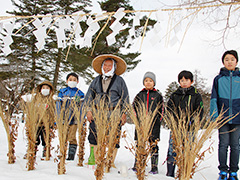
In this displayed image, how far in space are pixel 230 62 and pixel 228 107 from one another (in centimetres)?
60

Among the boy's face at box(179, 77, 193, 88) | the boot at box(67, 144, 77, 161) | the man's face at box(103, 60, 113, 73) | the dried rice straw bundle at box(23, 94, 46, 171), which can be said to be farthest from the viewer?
the boot at box(67, 144, 77, 161)

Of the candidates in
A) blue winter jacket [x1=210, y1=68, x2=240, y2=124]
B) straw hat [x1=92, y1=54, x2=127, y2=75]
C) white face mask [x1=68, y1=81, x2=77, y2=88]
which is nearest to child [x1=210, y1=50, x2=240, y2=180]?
blue winter jacket [x1=210, y1=68, x2=240, y2=124]

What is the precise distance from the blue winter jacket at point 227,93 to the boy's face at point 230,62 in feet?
0.16

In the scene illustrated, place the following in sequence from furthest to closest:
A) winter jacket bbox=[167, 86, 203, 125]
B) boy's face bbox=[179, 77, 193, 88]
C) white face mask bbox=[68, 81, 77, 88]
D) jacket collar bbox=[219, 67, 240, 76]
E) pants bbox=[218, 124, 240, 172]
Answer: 1. white face mask bbox=[68, 81, 77, 88]
2. boy's face bbox=[179, 77, 193, 88]
3. winter jacket bbox=[167, 86, 203, 125]
4. jacket collar bbox=[219, 67, 240, 76]
5. pants bbox=[218, 124, 240, 172]

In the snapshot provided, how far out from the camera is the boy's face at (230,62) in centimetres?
255

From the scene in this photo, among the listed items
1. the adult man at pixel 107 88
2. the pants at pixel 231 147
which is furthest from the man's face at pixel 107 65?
the pants at pixel 231 147

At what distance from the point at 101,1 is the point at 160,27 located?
1224 cm

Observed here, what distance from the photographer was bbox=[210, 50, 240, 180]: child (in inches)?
94.1

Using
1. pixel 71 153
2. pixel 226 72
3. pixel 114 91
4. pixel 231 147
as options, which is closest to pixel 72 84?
pixel 114 91

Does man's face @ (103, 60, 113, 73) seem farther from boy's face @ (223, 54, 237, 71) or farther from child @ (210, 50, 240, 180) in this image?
boy's face @ (223, 54, 237, 71)

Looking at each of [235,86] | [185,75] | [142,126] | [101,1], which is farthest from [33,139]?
[101,1]

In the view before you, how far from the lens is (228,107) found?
249 cm

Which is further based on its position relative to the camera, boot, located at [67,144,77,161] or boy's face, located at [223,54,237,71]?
boot, located at [67,144,77,161]

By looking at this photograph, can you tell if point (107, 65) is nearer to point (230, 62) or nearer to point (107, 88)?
point (107, 88)
